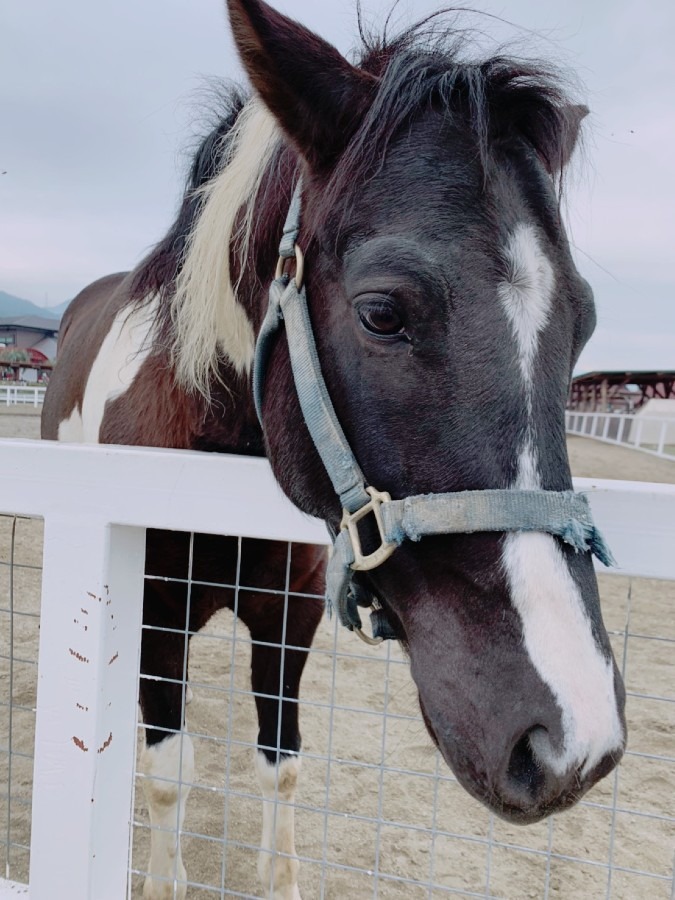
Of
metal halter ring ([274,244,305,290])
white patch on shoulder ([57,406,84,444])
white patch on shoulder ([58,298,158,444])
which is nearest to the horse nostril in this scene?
metal halter ring ([274,244,305,290])

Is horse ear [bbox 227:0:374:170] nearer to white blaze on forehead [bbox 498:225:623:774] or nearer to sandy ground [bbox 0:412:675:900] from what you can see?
white blaze on forehead [bbox 498:225:623:774]

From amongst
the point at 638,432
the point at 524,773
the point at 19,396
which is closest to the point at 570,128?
the point at 524,773

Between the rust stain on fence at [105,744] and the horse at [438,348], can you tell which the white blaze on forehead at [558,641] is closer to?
the horse at [438,348]

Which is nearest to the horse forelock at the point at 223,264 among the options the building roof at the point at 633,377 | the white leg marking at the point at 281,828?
the white leg marking at the point at 281,828

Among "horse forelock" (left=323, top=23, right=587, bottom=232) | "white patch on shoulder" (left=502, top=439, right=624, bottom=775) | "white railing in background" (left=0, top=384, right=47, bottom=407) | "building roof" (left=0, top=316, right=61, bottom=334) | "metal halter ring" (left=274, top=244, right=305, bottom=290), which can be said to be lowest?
"white railing in background" (left=0, top=384, right=47, bottom=407)

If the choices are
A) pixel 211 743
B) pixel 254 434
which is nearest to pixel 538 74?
pixel 254 434

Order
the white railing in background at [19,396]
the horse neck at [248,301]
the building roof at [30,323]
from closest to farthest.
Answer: the horse neck at [248,301]
the white railing in background at [19,396]
the building roof at [30,323]

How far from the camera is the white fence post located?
1426 millimetres

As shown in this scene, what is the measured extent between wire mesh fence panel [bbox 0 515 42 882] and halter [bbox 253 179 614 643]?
0.77 m

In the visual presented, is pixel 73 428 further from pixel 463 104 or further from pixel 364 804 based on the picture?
pixel 463 104

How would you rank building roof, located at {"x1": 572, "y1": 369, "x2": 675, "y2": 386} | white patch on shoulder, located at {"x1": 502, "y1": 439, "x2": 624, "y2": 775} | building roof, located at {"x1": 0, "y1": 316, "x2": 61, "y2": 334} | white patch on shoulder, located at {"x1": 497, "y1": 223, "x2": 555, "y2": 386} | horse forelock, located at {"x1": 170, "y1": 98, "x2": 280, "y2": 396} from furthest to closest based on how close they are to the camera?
building roof, located at {"x1": 0, "y1": 316, "x2": 61, "y2": 334}, building roof, located at {"x1": 572, "y1": 369, "x2": 675, "y2": 386}, horse forelock, located at {"x1": 170, "y1": 98, "x2": 280, "y2": 396}, white patch on shoulder, located at {"x1": 497, "y1": 223, "x2": 555, "y2": 386}, white patch on shoulder, located at {"x1": 502, "y1": 439, "x2": 624, "y2": 775}

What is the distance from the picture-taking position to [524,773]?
0.98 metres

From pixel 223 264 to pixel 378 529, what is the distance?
36.9 inches

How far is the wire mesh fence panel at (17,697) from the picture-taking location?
183cm
